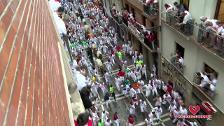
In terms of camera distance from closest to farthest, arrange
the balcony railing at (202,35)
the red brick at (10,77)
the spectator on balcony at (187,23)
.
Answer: the red brick at (10,77) < the balcony railing at (202,35) < the spectator on balcony at (187,23)

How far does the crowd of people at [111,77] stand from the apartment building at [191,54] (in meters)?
0.96

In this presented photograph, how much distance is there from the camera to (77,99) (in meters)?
7.88

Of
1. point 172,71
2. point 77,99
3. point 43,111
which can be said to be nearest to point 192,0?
point 172,71

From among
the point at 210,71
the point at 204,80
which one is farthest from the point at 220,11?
the point at 204,80

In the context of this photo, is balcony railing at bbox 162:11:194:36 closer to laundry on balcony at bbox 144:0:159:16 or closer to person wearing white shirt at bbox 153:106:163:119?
laundry on balcony at bbox 144:0:159:16

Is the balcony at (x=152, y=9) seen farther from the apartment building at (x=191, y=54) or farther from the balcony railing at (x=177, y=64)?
the balcony railing at (x=177, y=64)

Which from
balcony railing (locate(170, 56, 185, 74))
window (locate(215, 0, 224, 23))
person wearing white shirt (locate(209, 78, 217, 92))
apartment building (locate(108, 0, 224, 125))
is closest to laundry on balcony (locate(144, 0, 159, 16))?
apartment building (locate(108, 0, 224, 125))

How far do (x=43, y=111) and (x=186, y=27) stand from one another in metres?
12.1

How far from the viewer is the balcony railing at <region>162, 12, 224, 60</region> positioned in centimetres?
1128

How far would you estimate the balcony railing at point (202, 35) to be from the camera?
11.3 meters

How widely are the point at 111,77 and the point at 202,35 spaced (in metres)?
9.91

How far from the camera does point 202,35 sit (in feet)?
40.4

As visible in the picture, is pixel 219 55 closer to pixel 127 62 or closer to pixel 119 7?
pixel 127 62

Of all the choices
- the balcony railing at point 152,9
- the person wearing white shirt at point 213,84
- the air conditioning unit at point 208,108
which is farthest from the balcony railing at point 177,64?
the balcony railing at point 152,9
